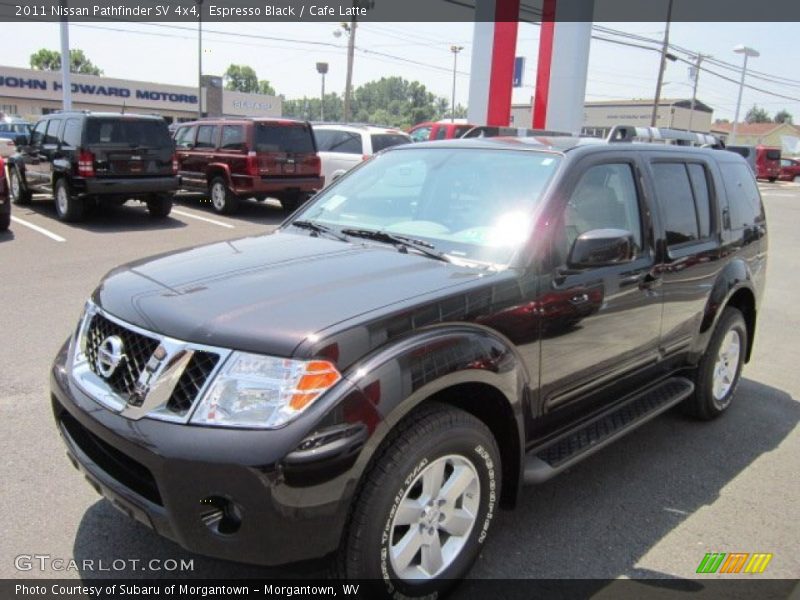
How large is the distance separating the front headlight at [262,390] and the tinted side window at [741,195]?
3.68m

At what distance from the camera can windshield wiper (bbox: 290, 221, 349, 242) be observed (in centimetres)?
353

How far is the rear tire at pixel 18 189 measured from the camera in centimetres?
1372

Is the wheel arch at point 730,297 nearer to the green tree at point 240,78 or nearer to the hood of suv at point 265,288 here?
the hood of suv at point 265,288

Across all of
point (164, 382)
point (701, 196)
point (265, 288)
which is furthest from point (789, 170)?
point (164, 382)

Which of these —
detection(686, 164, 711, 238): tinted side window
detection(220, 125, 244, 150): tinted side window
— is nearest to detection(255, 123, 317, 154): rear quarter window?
detection(220, 125, 244, 150): tinted side window

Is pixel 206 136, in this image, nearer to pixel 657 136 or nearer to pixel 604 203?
pixel 657 136

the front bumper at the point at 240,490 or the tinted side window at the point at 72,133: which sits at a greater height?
the tinted side window at the point at 72,133

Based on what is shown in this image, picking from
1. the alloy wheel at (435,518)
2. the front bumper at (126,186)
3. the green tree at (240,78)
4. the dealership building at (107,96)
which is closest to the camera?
the alloy wheel at (435,518)

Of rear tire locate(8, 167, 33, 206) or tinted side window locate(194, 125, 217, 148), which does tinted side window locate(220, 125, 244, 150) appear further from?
rear tire locate(8, 167, 33, 206)

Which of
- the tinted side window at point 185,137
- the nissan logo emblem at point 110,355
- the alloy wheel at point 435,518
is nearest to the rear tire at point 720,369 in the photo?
the alloy wheel at point 435,518

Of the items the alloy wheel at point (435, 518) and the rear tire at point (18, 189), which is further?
the rear tire at point (18, 189)

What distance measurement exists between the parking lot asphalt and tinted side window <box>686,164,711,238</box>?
137 centimetres

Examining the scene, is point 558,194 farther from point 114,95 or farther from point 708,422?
point 114,95

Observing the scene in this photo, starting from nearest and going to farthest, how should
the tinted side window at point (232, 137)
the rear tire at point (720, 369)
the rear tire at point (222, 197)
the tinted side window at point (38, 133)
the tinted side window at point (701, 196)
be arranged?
the tinted side window at point (701, 196) → the rear tire at point (720, 369) → the tinted side window at point (38, 133) → the tinted side window at point (232, 137) → the rear tire at point (222, 197)
